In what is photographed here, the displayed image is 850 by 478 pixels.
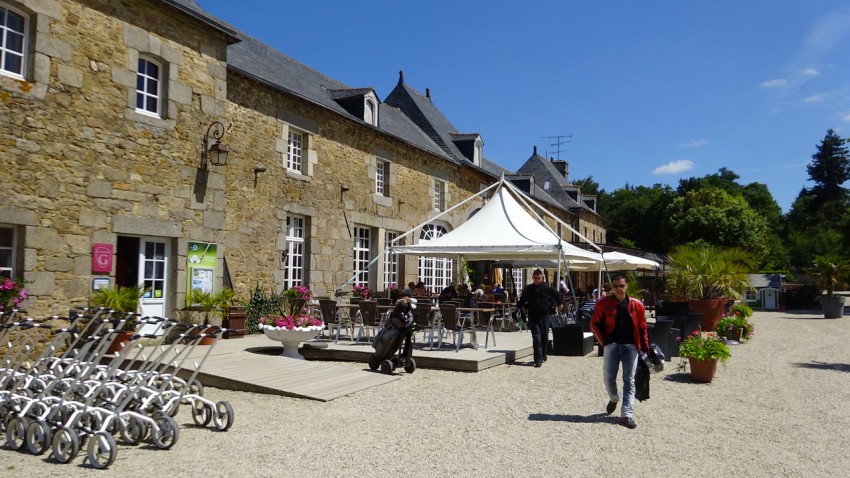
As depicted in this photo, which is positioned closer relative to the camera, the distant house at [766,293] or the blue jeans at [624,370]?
the blue jeans at [624,370]

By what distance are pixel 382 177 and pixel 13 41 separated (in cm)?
949

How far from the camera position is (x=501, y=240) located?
10773 mm

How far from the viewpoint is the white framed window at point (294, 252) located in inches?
518

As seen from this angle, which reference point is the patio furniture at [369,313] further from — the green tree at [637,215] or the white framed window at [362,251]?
the green tree at [637,215]

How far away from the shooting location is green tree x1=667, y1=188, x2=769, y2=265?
35.7m

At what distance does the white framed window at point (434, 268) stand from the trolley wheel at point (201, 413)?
1332 cm

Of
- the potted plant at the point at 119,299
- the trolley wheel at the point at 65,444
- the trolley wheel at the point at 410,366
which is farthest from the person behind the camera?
the potted plant at the point at 119,299

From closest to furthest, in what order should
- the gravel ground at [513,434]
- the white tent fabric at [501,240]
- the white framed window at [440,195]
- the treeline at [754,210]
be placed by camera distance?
the gravel ground at [513,434]
the white tent fabric at [501,240]
the white framed window at [440,195]
the treeline at [754,210]

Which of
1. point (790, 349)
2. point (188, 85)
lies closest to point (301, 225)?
point (188, 85)

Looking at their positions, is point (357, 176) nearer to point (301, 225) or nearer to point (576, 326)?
point (301, 225)

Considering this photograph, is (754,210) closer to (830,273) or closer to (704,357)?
(830,273)

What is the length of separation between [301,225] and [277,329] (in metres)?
5.01

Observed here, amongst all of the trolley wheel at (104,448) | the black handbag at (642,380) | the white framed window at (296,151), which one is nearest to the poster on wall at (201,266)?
the white framed window at (296,151)

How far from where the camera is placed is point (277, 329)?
888 cm
